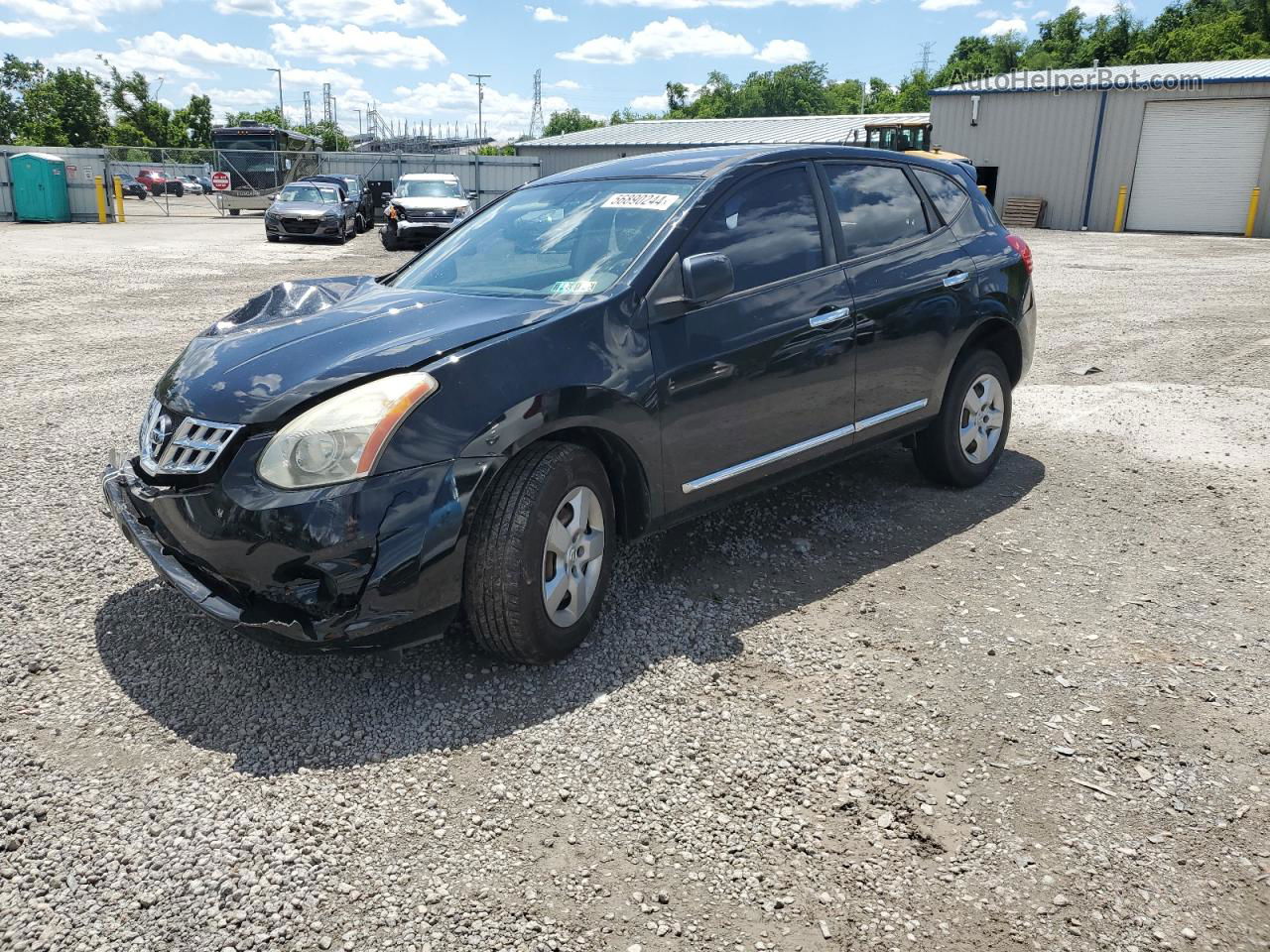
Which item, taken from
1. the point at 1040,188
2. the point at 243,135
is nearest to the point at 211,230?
the point at 243,135

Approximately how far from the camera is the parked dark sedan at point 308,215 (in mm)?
23250

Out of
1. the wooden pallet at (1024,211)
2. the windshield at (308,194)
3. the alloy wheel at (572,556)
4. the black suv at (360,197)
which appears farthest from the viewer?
the wooden pallet at (1024,211)

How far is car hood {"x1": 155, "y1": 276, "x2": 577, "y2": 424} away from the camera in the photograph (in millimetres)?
3117

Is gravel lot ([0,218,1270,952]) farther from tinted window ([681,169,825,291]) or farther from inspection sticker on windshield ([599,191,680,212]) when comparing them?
inspection sticker on windshield ([599,191,680,212])

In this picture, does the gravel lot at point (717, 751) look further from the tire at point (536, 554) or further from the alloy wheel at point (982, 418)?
the alloy wheel at point (982, 418)

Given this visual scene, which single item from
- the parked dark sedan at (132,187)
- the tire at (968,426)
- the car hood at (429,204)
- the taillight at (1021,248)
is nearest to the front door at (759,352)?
the tire at (968,426)

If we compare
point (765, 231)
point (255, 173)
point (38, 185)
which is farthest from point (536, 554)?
point (255, 173)

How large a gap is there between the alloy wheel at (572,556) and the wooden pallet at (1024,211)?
29718 mm

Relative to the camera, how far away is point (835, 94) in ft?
345

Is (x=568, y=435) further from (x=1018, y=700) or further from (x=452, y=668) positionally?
(x=1018, y=700)

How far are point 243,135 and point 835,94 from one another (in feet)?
263

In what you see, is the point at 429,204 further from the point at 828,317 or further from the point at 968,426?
the point at 828,317

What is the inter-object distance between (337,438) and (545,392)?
68cm

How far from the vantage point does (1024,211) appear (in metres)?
30.3
